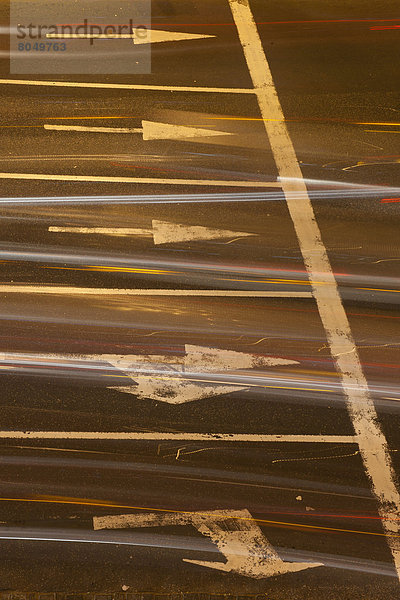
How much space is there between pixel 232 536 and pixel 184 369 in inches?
98.2

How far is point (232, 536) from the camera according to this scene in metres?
10.2

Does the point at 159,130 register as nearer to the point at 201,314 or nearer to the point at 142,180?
the point at 142,180

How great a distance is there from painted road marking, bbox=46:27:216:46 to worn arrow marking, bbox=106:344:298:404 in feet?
27.3

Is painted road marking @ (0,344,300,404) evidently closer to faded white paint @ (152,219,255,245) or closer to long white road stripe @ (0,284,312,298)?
long white road stripe @ (0,284,312,298)

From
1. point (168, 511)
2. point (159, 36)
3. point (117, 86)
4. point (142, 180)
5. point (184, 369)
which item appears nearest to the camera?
point (168, 511)

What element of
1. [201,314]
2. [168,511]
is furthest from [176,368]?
[168,511]

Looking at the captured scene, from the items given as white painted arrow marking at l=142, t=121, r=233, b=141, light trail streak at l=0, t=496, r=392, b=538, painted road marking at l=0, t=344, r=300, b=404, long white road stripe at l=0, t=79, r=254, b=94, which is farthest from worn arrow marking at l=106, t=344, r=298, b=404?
long white road stripe at l=0, t=79, r=254, b=94

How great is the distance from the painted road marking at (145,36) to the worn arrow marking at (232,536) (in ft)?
35.5

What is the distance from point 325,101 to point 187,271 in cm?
535

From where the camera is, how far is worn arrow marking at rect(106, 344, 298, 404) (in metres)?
11.6

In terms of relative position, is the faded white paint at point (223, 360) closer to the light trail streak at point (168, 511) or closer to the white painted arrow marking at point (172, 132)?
the light trail streak at point (168, 511)

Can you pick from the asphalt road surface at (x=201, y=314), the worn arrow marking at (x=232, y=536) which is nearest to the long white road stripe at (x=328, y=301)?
the asphalt road surface at (x=201, y=314)

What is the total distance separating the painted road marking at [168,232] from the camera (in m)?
13.6

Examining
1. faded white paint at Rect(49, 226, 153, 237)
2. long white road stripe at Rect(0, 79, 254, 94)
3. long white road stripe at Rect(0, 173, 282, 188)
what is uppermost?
long white road stripe at Rect(0, 79, 254, 94)
